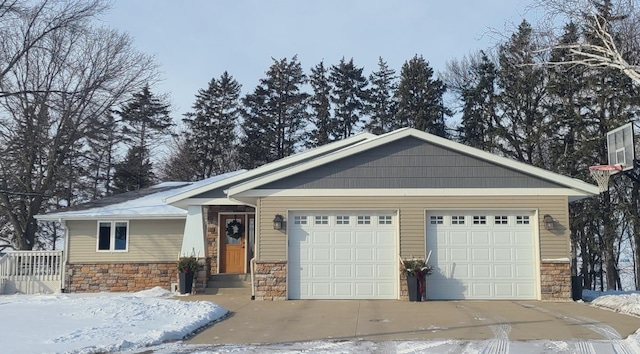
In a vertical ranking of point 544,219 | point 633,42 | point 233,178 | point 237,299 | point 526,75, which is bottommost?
point 237,299

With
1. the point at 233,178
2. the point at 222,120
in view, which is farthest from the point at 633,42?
the point at 222,120

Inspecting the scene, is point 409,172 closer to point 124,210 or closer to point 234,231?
point 234,231

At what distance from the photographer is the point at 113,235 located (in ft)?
60.4

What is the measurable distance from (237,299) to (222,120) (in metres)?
24.4

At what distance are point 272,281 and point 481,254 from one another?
502 centimetres

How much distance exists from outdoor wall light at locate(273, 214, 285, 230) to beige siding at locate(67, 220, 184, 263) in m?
5.82

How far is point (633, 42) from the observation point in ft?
38.2

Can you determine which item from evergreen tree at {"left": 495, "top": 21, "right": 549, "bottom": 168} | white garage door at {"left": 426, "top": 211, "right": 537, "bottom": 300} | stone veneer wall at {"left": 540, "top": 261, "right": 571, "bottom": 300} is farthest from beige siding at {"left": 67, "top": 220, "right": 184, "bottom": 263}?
evergreen tree at {"left": 495, "top": 21, "right": 549, "bottom": 168}

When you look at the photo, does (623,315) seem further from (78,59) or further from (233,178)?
(78,59)

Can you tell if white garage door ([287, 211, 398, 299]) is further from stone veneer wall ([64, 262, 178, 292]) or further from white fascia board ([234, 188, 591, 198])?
stone veneer wall ([64, 262, 178, 292])

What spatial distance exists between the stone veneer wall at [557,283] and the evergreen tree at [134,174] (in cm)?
2448

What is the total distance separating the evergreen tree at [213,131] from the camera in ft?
119

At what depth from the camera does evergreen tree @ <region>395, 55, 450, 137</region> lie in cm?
3203

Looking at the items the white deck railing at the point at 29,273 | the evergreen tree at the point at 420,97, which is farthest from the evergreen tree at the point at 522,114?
the white deck railing at the point at 29,273
